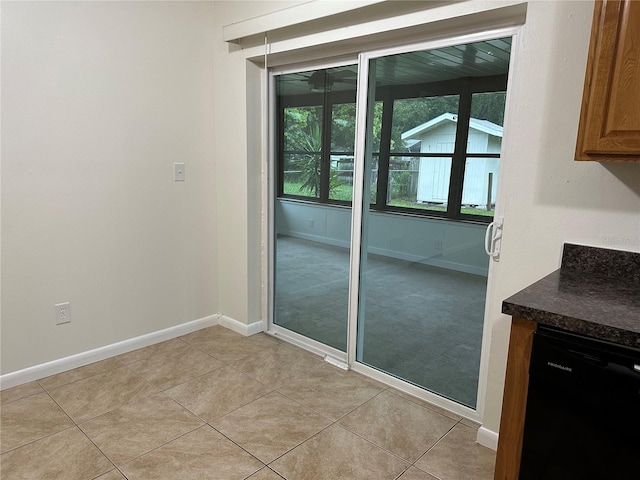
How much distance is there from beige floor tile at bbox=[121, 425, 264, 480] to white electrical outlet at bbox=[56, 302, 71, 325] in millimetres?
1191

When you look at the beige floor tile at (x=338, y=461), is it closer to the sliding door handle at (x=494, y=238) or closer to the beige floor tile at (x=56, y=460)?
the beige floor tile at (x=56, y=460)

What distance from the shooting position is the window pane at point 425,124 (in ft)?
7.74

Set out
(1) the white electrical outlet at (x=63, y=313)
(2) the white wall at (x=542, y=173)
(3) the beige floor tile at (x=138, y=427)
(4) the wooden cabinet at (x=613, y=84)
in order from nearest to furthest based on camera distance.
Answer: (4) the wooden cabinet at (x=613, y=84) → (2) the white wall at (x=542, y=173) → (3) the beige floor tile at (x=138, y=427) → (1) the white electrical outlet at (x=63, y=313)

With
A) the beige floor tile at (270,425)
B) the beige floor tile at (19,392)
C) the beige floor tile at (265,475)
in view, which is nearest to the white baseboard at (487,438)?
the beige floor tile at (270,425)

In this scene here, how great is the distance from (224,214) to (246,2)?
1497 millimetres

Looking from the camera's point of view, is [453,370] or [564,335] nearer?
[564,335]

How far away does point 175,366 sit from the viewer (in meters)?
2.91

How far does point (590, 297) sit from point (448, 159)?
1.12 metres

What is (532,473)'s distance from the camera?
1.47m

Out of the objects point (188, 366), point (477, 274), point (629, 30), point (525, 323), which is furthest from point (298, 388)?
point (629, 30)

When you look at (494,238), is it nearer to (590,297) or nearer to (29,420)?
(590,297)

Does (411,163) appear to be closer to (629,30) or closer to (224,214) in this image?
(629,30)

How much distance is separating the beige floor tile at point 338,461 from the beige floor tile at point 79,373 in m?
1.46

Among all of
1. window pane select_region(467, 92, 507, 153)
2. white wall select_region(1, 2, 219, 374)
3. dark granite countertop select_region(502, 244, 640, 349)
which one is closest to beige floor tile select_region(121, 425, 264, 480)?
white wall select_region(1, 2, 219, 374)
